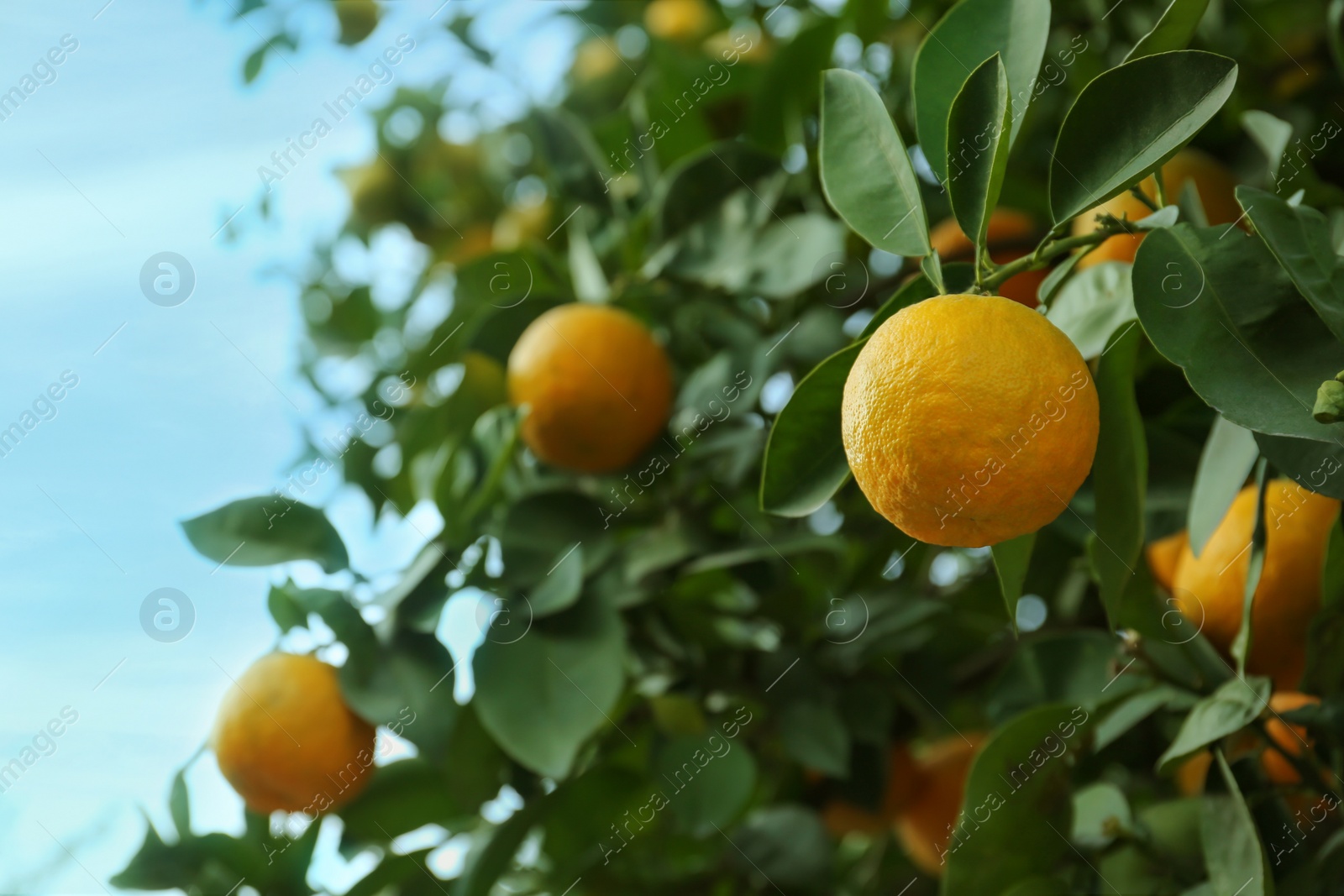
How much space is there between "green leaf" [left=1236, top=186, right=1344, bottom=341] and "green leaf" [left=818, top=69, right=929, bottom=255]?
18 cm

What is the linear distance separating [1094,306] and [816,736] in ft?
1.93

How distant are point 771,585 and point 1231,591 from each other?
494 mm

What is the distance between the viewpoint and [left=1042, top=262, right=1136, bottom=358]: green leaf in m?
0.73

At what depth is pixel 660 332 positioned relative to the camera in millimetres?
1374

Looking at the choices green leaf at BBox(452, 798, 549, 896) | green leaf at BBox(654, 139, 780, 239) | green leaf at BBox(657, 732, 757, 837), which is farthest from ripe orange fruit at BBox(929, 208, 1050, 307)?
green leaf at BBox(452, 798, 549, 896)

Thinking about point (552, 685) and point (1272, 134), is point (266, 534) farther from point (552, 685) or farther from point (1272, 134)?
point (1272, 134)

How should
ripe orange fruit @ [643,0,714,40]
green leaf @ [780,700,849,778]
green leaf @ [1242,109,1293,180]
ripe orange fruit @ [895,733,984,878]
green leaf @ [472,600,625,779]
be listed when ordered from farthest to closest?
ripe orange fruit @ [643,0,714,40] < ripe orange fruit @ [895,733,984,878] < green leaf @ [780,700,849,778] < green leaf @ [472,600,625,779] < green leaf @ [1242,109,1293,180]

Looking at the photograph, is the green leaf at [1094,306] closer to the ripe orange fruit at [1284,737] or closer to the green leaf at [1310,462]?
the green leaf at [1310,462]

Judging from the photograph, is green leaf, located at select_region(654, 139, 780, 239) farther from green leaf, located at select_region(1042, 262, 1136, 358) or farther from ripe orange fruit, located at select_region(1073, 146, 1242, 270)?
green leaf, located at select_region(1042, 262, 1136, 358)

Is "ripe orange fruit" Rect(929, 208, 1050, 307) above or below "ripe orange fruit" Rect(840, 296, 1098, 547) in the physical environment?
below

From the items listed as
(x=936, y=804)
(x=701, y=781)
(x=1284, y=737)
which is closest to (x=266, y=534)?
(x=701, y=781)

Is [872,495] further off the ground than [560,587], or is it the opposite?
[872,495]

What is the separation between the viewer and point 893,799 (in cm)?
138

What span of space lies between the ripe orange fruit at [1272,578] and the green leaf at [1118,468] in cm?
19
